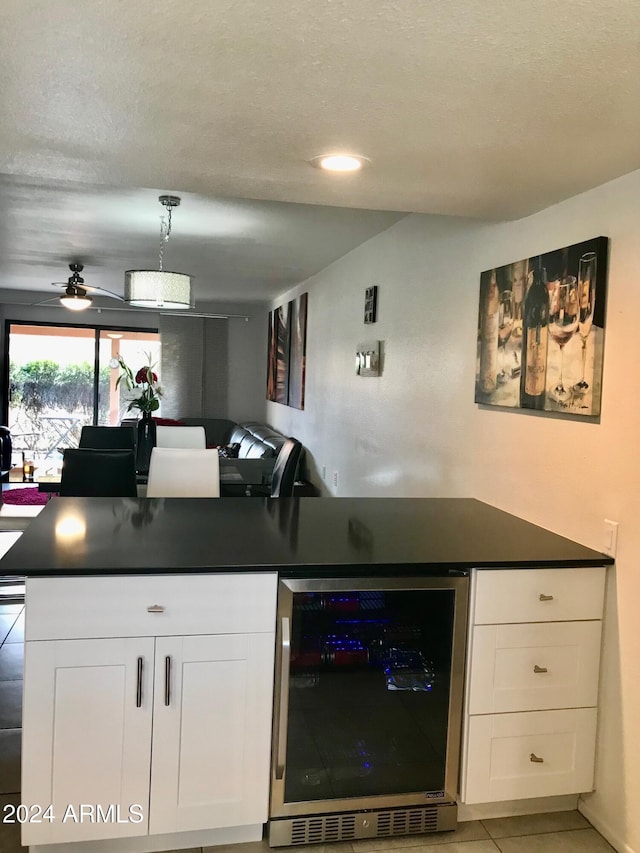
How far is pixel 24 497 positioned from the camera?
6562mm

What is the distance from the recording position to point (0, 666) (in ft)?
10.4

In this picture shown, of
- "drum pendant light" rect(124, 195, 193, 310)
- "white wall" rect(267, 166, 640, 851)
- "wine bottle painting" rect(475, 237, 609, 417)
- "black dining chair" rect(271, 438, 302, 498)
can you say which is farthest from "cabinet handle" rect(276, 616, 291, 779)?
"drum pendant light" rect(124, 195, 193, 310)

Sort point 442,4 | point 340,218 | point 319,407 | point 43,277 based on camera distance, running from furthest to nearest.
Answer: point 43,277, point 319,407, point 340,218, point 442,4

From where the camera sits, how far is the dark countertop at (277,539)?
6.38 feet

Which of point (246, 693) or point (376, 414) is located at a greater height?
point (376, 414)

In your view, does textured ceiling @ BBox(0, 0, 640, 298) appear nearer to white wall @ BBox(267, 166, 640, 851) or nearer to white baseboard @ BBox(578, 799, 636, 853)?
white wall @ BBox(267, 166, 640, 851)

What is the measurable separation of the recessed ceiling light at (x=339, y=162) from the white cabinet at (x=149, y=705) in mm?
1219

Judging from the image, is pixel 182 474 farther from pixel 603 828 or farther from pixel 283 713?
pixel 603 828

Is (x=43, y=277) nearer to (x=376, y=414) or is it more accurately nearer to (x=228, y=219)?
(x=228, y=219)

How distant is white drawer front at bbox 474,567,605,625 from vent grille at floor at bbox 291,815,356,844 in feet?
2.34

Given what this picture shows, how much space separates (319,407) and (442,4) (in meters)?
4.46

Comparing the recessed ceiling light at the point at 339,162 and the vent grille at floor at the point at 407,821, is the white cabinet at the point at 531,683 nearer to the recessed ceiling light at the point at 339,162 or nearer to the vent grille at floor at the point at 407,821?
the vent grille at floor at the point at 407,821

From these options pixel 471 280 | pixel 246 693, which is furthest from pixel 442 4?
pixel 471 280

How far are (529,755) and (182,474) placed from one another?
2104mm
